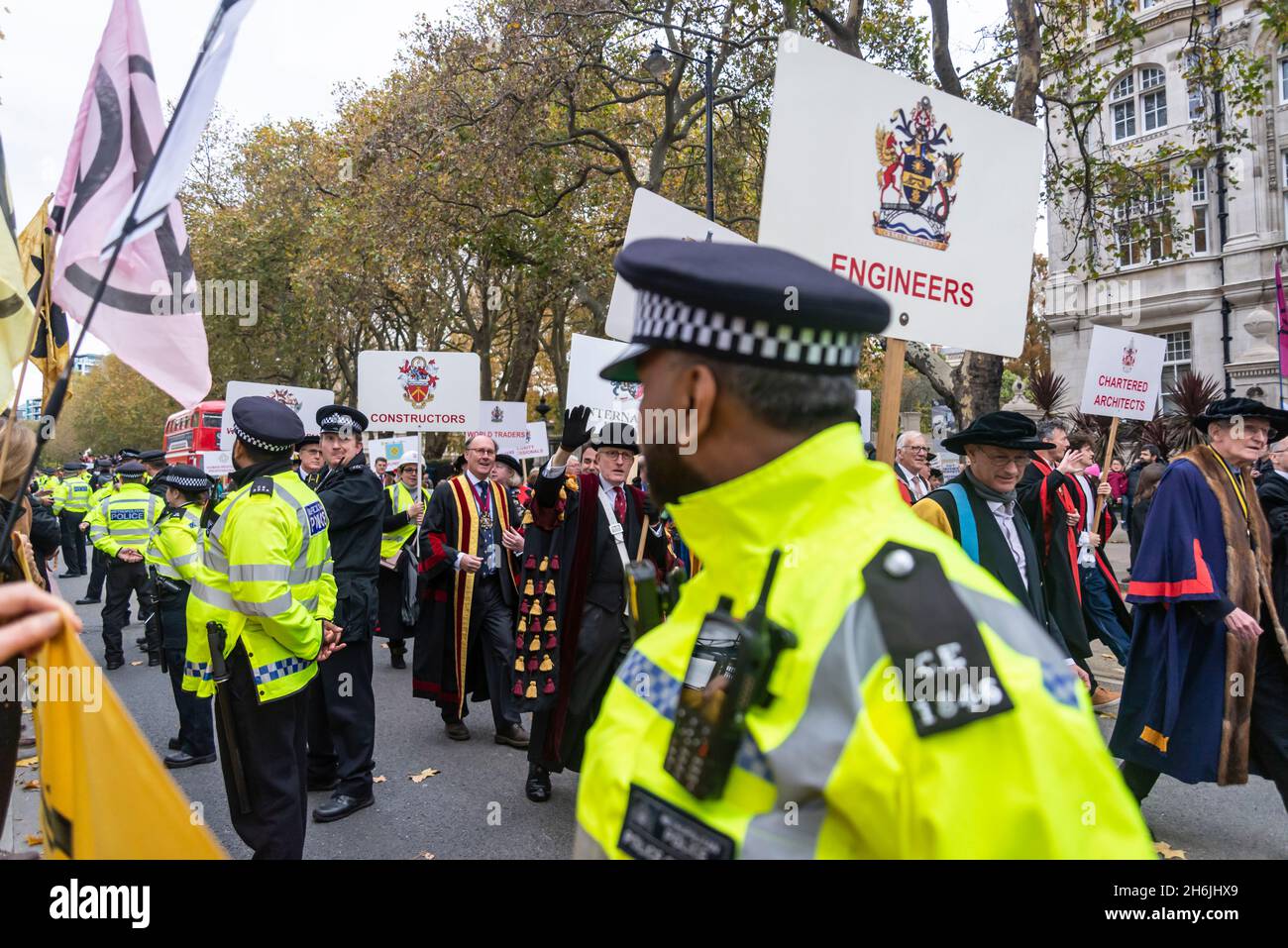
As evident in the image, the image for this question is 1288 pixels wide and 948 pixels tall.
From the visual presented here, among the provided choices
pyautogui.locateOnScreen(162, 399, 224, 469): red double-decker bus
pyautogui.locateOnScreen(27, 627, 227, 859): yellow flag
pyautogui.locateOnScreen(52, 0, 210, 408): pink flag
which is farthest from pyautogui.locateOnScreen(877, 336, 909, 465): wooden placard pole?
pyautogui.locateOnScreen(162, 399, 224, 469): red double-decker bus

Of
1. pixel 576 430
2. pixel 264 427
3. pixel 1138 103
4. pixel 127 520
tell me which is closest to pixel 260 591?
pixel 264 427

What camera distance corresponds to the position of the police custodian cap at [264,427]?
3.89 m

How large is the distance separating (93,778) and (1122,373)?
8.06 m

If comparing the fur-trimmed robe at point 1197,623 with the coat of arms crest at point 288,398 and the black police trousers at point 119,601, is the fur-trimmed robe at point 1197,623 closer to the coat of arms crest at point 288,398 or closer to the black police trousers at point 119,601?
the black police trousers at point 119,601

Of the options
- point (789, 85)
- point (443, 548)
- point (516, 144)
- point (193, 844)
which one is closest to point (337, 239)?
point (516, 144)

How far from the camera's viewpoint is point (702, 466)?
4.31 ft

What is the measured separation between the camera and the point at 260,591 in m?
3.68

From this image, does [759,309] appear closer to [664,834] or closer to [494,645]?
[664,834]

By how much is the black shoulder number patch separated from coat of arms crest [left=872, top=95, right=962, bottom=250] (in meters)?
2.77

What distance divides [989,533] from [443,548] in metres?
3.86

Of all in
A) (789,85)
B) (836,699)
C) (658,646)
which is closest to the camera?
(836,699)

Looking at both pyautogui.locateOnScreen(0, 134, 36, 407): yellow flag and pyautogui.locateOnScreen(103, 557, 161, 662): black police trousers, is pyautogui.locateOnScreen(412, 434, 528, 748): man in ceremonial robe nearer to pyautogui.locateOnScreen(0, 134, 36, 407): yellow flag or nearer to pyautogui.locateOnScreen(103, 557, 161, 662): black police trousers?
pyautogui.locateOnScreen(0, 134, 36, 407): yellow flag
